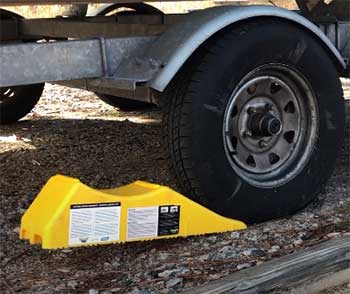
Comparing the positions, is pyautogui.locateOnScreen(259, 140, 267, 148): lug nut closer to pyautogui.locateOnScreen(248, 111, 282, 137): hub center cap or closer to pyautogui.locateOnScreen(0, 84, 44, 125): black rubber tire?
pyautogui.locateOnScreen(248, 111, 282, 137): hub center cap

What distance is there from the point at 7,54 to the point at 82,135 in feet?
9.32

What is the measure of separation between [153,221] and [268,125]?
2.91 feet

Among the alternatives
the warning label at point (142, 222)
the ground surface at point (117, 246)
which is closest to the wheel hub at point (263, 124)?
the ground surface at point (117, 246)

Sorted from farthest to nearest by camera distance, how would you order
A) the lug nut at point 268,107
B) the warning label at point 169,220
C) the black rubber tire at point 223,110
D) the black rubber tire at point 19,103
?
1. the black rubber tire at point 19,103
2. the lug nut at point 268,107
3. the black rubber tire at point 223,110
4. the warning label at point 169,220

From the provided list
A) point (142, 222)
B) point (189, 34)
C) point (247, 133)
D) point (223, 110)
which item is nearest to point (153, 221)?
point (142, 222)

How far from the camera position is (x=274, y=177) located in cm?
418

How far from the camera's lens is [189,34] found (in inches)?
149

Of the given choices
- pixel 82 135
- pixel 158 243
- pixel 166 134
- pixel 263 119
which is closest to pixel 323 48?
pixel 263 119

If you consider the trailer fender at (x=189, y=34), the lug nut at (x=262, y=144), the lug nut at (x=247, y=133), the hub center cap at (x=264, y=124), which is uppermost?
the trailer fender at (x=189, y=34)

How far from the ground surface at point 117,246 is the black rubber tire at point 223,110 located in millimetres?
165

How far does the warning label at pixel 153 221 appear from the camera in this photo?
358 cm

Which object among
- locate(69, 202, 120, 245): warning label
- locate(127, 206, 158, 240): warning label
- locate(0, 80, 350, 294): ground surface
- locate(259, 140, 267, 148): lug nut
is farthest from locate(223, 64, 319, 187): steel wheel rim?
locate(69, 202, 120, 245): warning label

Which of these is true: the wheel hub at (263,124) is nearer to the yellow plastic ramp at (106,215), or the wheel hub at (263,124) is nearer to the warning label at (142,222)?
the yellow plastic ramp at (106,215)

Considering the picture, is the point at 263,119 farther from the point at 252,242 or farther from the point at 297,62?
the point at 252,242
